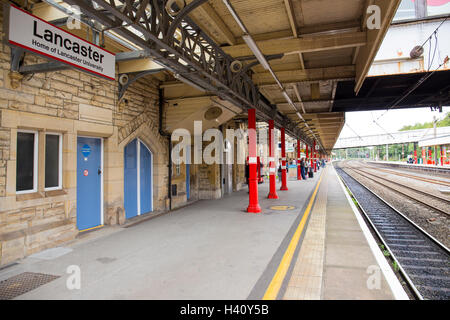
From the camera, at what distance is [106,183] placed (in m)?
7.09

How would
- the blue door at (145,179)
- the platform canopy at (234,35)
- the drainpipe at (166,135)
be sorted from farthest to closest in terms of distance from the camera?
the drainpipe at (166,135)
the blue door at (145,179)
the platform canopy at (234,35)

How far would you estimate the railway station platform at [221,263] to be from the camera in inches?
139

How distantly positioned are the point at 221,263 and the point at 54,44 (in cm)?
415

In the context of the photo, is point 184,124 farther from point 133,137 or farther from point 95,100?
point 95,100

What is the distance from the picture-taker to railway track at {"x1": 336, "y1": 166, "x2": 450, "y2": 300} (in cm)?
440

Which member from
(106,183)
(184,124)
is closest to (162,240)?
(106,183)

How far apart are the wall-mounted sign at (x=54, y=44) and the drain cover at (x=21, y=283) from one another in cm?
324

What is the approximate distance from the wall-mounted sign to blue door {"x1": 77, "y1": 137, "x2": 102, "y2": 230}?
265 cm

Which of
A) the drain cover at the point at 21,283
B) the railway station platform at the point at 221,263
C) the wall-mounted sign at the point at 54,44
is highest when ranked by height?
the wall-mounted sign at the point at 54,44

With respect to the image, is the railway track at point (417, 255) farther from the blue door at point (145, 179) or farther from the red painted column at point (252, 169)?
the blue door at point (145, 179)

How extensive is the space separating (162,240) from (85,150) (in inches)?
117

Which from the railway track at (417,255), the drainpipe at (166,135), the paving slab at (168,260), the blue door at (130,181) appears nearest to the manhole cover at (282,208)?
the paving slab at (168,260)

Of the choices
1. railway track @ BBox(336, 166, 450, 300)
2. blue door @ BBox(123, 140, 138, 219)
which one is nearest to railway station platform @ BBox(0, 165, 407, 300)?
railway track @ BBox(336, 166, 450, 300)

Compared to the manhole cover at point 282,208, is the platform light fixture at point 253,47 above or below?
above
